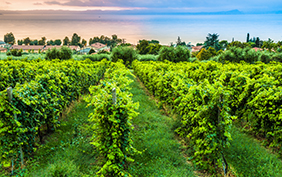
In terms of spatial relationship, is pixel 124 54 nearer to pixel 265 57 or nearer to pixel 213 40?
pixel 265 57

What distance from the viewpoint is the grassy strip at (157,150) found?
4527 millimetres

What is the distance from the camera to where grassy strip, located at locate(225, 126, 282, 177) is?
15.2 feet

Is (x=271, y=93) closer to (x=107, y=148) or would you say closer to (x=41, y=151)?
(x=107, y=148)

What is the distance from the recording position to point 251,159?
5098 mm

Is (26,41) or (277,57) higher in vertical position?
(26,41)

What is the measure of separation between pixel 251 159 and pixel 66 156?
5.09 meters

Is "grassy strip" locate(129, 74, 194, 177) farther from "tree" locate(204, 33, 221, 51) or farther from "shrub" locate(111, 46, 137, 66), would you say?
"tree" locate(204, 33, 221, 51)

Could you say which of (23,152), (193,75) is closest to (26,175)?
(23,152)

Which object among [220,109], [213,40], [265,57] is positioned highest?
[213,40]

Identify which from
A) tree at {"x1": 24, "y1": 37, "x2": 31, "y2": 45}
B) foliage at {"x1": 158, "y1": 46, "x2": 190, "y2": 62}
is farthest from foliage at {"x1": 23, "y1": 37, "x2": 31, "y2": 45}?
foliage at {"x1": 158, "y1": 46, "x2": 190, "y2": 62}

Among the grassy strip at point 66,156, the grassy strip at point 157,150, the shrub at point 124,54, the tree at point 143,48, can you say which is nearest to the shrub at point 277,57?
the shrub at point 124,54

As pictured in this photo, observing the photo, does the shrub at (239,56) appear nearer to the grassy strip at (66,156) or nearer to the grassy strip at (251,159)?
the grassy strip at (251,159)

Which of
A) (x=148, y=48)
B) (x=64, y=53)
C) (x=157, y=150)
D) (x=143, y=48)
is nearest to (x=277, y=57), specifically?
(x=157, y=150)

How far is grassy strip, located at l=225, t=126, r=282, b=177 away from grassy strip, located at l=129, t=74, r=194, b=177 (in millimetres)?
1343
